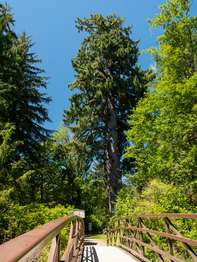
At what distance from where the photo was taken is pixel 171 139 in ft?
57.1

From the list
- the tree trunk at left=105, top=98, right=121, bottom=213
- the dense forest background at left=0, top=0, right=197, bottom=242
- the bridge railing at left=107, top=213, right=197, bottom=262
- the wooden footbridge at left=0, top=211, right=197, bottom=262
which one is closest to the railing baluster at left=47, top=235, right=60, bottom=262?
the wooden footbridge at left=0, top=211, right=197, bottom=262

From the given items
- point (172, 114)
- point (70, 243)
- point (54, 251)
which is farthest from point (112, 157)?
point (54, 251)

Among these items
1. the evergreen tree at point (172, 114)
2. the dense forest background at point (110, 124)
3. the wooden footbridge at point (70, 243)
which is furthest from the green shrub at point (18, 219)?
the evergreen tree at point (172, 114)

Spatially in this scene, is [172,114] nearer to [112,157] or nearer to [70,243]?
[112,157]

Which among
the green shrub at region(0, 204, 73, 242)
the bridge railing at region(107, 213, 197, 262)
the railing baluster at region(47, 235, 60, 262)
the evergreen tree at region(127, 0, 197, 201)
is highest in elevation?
the evergreen tree at region(127, 0, 197, 201)

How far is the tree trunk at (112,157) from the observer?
90.3ft

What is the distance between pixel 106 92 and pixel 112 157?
5.04m

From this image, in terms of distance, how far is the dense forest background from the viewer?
1652cm

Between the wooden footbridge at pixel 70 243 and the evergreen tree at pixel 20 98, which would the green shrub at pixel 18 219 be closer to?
the evergreen tree at pixel 20 98

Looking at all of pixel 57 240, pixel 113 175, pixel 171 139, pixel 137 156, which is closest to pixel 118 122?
pixel 113 175

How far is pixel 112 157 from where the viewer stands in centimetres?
2828

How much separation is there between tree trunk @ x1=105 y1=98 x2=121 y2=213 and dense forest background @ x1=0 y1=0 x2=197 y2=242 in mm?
77

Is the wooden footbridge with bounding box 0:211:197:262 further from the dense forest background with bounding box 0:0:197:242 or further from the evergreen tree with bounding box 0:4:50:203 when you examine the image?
the evergreen tree with bounding box 0:4:50:203

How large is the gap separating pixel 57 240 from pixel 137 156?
17.0 meters
